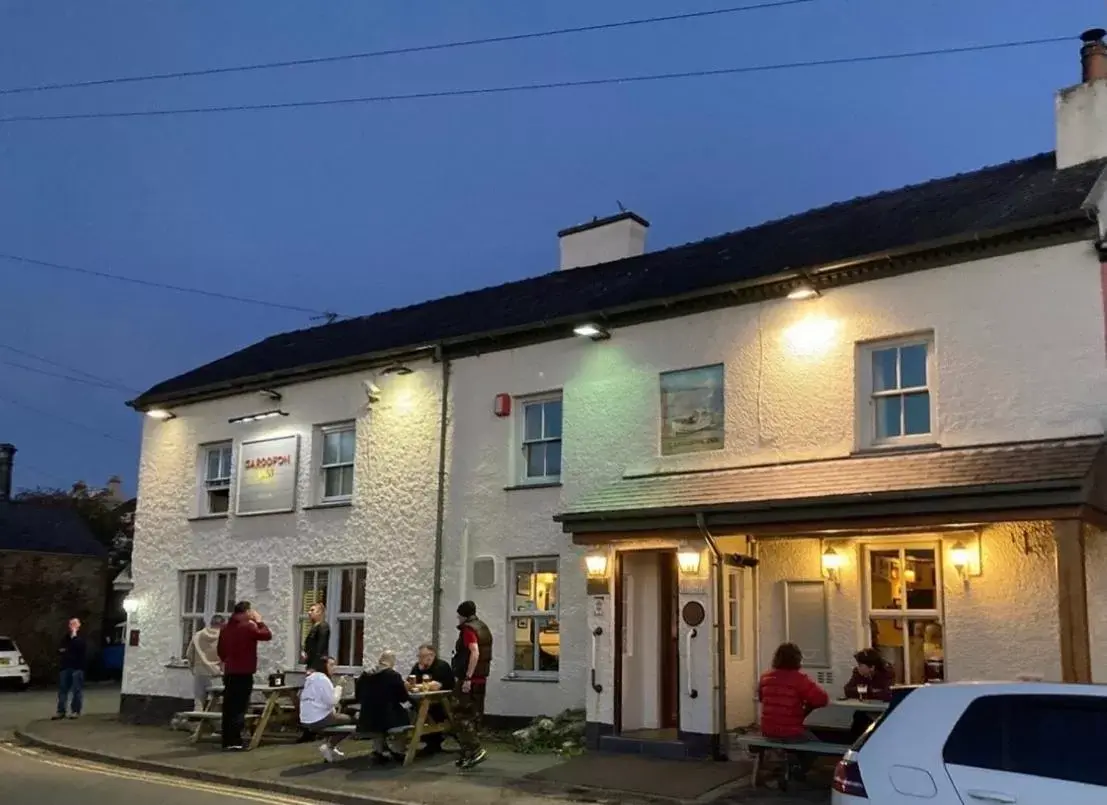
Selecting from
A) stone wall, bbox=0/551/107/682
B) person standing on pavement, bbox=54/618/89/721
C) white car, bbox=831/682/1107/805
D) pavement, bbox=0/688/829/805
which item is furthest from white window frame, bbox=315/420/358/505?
stone wall, bbox=0/551/107/682

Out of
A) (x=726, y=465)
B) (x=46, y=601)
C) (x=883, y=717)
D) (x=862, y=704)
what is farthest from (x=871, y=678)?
(x=46, y=601)

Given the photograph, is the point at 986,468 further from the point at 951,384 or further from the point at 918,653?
the point at 918,653

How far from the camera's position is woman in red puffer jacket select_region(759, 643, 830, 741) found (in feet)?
35.8

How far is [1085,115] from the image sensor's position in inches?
538

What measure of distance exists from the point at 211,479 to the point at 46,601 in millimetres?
15121

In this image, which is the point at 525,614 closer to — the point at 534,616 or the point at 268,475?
the point at 534,616

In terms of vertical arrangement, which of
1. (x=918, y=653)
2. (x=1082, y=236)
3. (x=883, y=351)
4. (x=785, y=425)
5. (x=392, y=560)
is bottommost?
(x=918, y=653)

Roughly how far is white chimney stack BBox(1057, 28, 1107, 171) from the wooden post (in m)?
5.86

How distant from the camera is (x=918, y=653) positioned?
12492 mm

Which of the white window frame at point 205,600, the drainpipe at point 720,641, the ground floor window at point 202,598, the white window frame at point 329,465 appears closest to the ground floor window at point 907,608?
the drainpipe at point 720,641

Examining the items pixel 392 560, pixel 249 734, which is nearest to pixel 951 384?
pixel 392 560

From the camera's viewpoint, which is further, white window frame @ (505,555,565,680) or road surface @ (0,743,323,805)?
white window frame @ (505,555,565,680)

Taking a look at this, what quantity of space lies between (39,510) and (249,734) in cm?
2252

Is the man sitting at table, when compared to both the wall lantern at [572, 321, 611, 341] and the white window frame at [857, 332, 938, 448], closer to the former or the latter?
the wall lantern at [572, 321, 611, 341]
